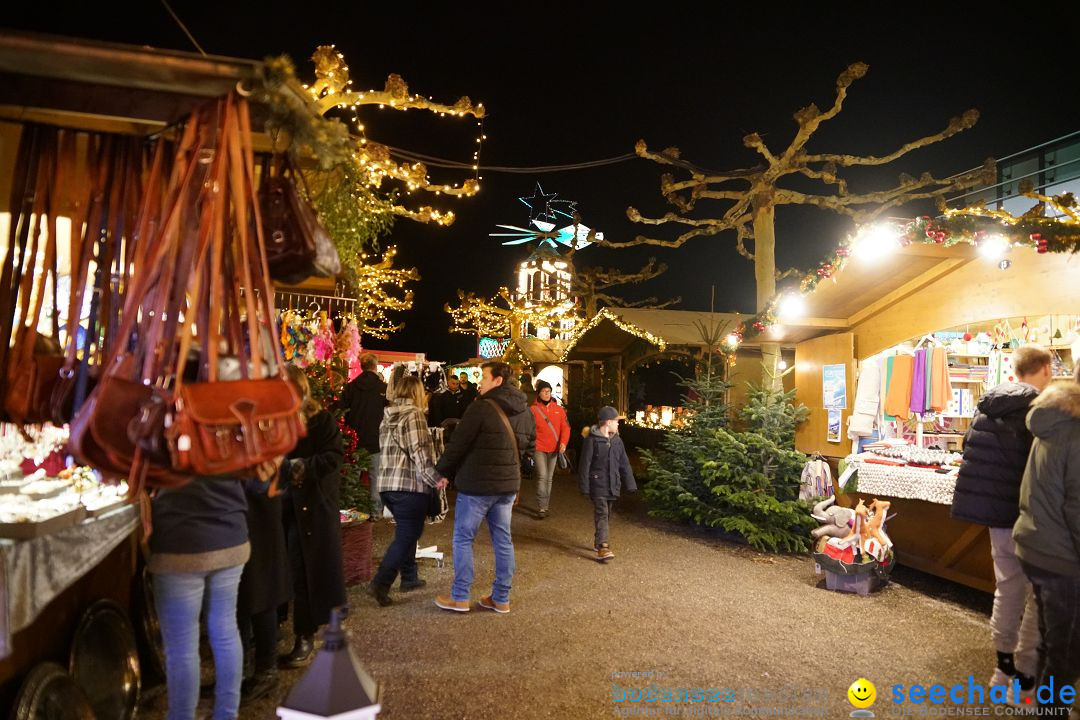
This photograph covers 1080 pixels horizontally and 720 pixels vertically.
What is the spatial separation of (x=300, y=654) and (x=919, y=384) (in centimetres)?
737

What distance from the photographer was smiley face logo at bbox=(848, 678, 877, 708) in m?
4.01

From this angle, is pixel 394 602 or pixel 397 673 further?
pixel 394 602

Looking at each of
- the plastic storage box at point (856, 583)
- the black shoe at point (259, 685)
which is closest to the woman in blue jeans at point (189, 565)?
the black shoe at point (259, 685)

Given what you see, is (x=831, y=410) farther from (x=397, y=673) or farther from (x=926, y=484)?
(x=397, y=673)

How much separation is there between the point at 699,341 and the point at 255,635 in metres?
13.2

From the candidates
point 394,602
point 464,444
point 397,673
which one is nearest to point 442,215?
point 464,444

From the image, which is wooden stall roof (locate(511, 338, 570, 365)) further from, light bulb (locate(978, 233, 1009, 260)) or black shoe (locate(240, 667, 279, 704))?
black shoe (locate(240, 667, 279, 704))

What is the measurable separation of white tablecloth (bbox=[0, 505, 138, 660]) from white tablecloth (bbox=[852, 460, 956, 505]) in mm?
6491

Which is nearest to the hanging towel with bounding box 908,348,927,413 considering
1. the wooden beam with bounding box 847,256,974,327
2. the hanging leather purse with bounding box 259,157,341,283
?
the wooden beam with bounding box 847,256,974,327

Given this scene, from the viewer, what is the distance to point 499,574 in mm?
5504

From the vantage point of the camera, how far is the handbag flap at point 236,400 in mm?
1683

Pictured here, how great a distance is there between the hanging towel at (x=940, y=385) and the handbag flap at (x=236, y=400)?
799cm

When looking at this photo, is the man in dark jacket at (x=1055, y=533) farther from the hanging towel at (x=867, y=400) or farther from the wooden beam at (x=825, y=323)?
the wooden beam at (x=825, y=323)

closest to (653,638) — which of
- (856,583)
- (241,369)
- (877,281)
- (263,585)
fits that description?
(856,583)
